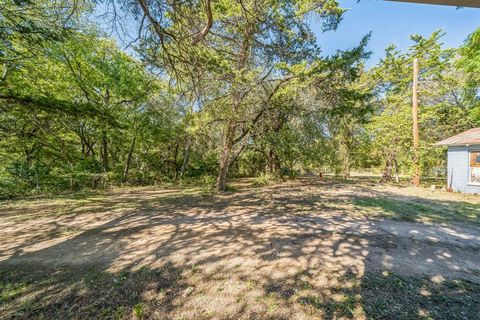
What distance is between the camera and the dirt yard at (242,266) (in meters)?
2.17

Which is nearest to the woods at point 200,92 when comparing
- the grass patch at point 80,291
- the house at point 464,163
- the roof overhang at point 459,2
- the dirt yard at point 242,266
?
the house at point 464,163

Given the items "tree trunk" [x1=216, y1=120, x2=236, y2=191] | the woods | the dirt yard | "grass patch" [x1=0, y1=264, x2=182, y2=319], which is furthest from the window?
"grass patch" [x1=0, y1=264, x2=182, y2=319]

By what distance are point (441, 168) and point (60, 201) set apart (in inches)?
961

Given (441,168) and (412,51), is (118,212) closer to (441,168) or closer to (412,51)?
(412,51)

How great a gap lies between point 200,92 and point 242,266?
3.32 m

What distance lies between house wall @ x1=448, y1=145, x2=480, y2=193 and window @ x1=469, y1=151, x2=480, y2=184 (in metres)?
0.12

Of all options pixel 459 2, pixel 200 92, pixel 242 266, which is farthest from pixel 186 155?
pixel 459 2

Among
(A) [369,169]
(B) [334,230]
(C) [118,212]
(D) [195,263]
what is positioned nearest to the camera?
(D) [195,263]

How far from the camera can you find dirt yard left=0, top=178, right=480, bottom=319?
2166 millimetres

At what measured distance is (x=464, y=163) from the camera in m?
9.60

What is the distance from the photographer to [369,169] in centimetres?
1805

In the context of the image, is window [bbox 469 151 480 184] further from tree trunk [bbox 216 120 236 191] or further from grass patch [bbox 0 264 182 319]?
grass patch [bbox 0 264 182 319]

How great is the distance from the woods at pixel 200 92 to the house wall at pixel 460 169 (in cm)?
132

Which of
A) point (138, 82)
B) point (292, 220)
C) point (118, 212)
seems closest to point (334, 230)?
point (292, 220)
